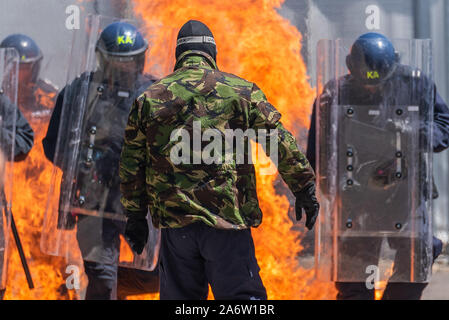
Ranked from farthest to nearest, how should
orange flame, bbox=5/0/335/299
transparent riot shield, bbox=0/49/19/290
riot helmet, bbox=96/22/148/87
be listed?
orange flame, bbox=5/0/335/299 < riot helmet, bbox=96/22/148/87 < transparent riot shield, bbox=0/49/19/290

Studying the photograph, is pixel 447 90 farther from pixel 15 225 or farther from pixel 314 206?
pixel 15 225

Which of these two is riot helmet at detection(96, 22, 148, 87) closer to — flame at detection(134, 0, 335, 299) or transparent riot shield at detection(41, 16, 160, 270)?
transparent riot shield at detection(41, 16, 160, 270)

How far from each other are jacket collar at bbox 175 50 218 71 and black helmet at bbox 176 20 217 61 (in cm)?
2

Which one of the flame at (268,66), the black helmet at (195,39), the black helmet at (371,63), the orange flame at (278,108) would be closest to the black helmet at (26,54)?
the orange flame at (278,108)

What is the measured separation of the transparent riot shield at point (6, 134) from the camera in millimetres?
4047

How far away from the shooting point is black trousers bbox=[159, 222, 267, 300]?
10.2 ft

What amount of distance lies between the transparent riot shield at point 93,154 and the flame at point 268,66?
87 centimetres

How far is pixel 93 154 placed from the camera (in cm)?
422

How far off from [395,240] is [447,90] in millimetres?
2073

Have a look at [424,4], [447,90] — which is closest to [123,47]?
[424,4]

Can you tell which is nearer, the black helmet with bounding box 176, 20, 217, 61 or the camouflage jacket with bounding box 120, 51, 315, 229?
the camouflage jacket with bounding box 120, 51, 315, 229

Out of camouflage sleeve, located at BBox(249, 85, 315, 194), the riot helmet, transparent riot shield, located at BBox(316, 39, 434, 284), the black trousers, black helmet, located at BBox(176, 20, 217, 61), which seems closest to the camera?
the black trousers

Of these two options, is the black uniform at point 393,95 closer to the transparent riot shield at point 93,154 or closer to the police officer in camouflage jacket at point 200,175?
the police officer in camouflage jacket at point 200,175

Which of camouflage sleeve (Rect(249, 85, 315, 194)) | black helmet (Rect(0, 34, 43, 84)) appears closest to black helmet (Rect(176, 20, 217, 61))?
camouflage sleeve (Rect(249, 85, 315, 194))
